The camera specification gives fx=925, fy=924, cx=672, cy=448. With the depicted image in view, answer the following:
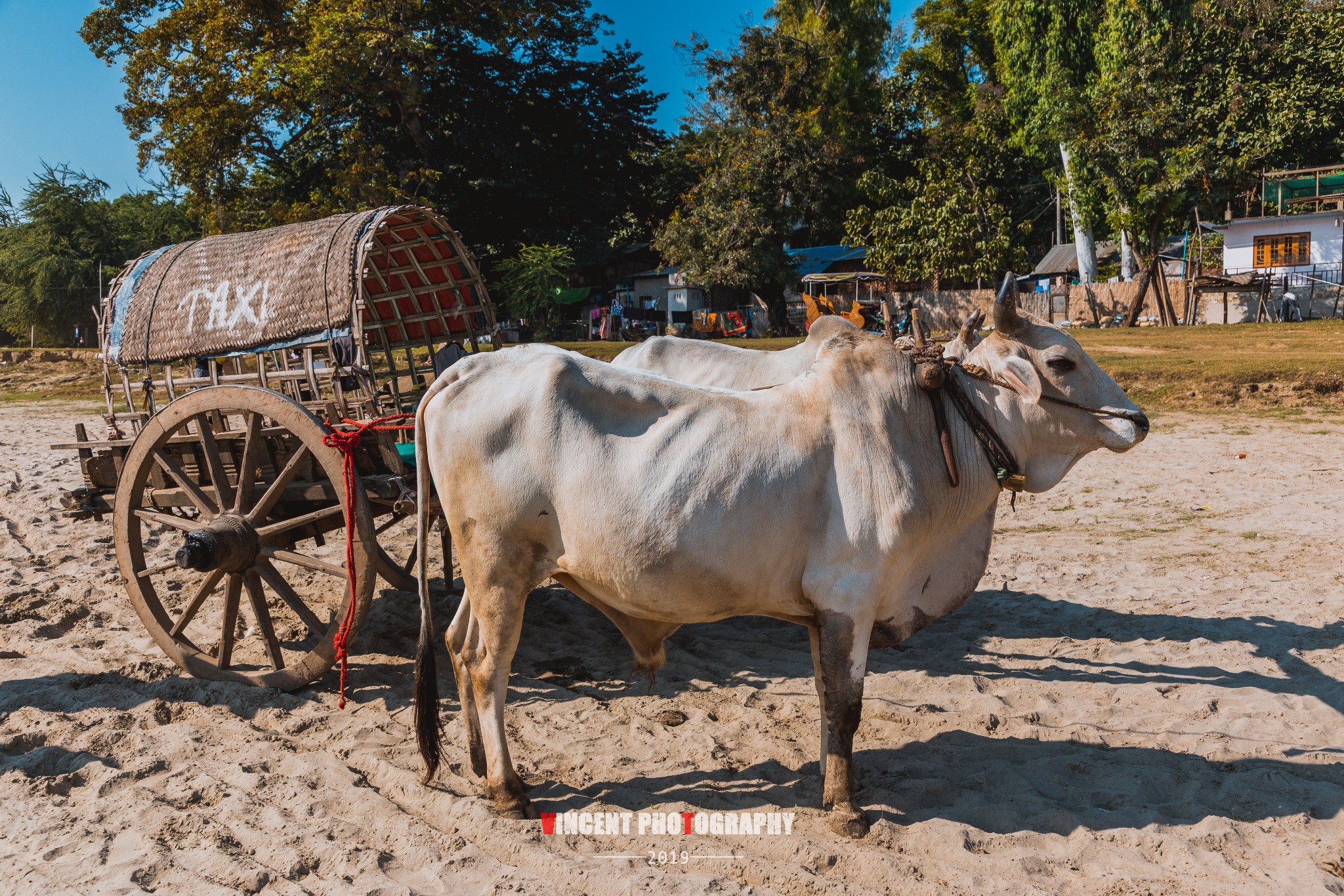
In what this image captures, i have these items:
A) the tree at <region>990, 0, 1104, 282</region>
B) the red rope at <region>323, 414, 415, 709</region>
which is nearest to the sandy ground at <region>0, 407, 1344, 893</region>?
the red rope at <region>323, 414, 415, 709</region>

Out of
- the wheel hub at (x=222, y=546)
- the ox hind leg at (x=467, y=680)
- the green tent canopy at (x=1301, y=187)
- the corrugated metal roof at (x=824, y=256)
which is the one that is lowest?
the ox hind leg at (x=467, y=680)

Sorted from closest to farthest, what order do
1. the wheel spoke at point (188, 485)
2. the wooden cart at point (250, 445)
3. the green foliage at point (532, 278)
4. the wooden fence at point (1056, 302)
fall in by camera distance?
1. the wooden cart at point (250, 445)
2. the wheel spoke at point (188, 485)
3. the green foliage at point (532, 278)
4. the wooden fence at point (1056, 302)

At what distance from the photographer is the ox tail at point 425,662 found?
367 cm

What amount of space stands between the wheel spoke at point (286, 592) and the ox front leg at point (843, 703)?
2680 mm

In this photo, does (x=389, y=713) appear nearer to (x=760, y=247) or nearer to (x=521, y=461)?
(x=521, y=461)

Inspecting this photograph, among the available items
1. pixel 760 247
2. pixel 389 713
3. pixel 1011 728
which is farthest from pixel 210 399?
pixel 760 247

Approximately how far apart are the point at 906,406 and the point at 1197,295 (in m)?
29.1

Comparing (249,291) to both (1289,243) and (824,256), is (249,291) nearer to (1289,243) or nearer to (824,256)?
(1289,243)

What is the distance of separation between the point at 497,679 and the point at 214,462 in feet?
6.99

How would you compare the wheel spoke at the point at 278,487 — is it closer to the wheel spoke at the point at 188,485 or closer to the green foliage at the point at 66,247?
the wheel spoke at the point at 188,485

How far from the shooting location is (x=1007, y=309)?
356 cm

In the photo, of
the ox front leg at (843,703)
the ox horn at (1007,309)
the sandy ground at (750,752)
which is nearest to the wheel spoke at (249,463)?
the sandy ground at (750,752)

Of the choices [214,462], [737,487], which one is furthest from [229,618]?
[737,487]

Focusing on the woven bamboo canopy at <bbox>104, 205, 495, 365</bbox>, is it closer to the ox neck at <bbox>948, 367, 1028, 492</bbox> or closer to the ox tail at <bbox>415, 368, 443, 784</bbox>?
the ox tail at <bbox>415, 368, 443, 784</bbox>
